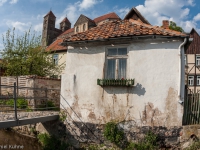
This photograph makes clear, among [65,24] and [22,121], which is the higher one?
[65,24]

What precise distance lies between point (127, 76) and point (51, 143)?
4.55 metres

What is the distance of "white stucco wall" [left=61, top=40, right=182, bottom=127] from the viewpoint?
754 centimetres

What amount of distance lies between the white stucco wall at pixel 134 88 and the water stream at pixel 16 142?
2.49 m

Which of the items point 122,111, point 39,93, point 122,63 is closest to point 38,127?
point 39,93

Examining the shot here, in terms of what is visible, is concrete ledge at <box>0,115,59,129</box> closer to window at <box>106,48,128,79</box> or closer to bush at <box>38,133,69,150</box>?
bush at <box>38,133,69,150</box>

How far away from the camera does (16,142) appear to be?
969cm

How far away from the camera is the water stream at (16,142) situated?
916 cm

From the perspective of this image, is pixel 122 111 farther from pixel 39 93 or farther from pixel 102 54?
pixel 39 93

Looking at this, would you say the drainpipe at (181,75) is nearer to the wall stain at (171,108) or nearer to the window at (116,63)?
the wall stain at (171,108)

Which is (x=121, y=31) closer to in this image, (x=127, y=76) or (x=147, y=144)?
(x=127, y=76)

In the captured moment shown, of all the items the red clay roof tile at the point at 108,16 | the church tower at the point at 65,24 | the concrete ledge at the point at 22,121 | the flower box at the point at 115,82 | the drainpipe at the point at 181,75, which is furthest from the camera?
the church tower at the point at 65,24

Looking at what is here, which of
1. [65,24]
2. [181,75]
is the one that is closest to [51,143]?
[181,75]

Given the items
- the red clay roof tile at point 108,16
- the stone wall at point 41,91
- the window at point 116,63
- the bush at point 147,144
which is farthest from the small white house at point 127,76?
the red clay roof tile at point 108,16

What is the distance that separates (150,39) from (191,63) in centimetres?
1919
